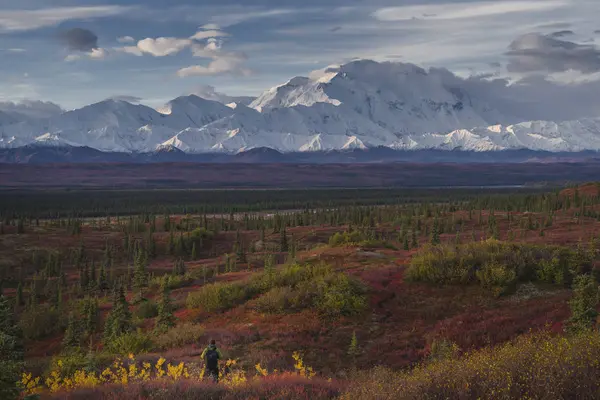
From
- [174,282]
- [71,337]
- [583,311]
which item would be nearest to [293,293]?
[71,337]

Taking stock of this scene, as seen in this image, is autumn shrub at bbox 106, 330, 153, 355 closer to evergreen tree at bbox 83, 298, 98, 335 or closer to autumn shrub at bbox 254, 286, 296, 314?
autumn shrub at bbox 254, 286, 296, 314

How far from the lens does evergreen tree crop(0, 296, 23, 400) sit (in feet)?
35.0

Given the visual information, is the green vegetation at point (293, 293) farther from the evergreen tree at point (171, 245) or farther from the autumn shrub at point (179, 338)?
the evergreen tree at point (171, 245)

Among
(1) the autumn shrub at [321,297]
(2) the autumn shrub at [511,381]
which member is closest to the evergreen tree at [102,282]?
(1) the autumn shrub at [321,297]

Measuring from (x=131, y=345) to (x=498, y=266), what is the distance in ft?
50.8

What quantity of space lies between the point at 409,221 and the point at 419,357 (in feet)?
228

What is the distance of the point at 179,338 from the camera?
20.1m

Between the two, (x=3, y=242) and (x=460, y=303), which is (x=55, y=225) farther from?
(x=460, y=303)

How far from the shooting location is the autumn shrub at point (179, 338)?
781 inches

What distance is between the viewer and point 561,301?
21.2 metres

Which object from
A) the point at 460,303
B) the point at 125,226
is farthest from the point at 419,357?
the point at 125,226

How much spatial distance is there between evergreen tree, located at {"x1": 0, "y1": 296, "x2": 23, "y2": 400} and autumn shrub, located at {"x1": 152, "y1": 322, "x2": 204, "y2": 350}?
456cm

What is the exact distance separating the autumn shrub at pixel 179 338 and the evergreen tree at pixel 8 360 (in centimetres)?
456

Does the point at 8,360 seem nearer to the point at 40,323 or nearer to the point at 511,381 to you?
the point at 511,381
